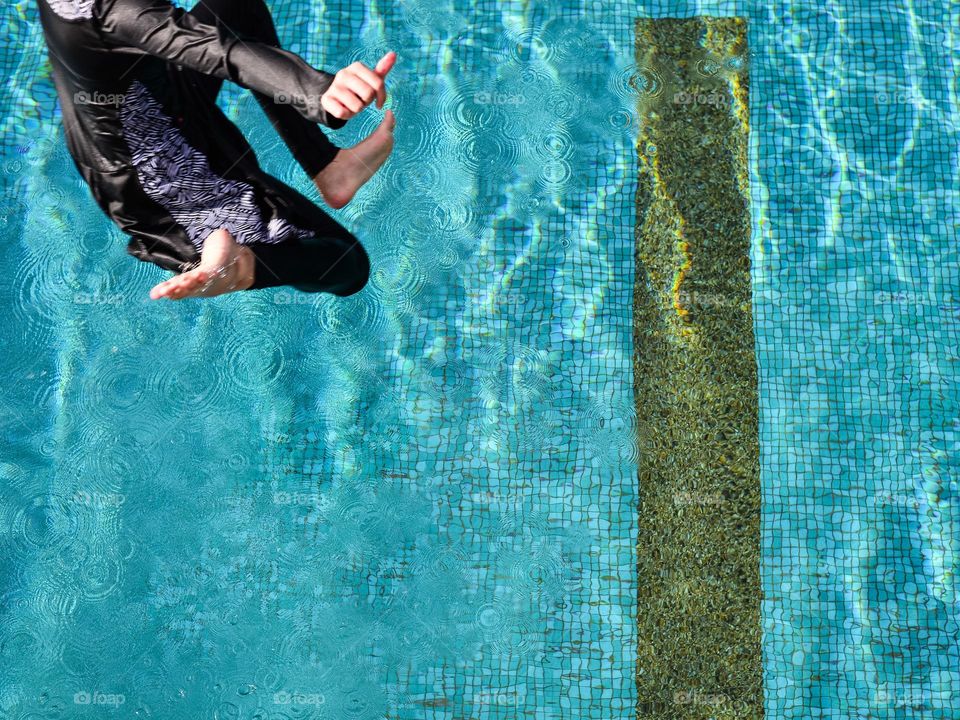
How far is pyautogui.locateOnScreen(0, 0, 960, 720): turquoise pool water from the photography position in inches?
153

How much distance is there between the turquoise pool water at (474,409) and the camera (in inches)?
153

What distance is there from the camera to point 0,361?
4242mm

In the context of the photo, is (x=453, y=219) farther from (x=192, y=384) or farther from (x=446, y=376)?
(x=192, y=384)

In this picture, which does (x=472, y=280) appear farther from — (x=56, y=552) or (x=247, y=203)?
(x=56, y=552)

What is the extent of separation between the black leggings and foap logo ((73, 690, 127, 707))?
76.5 inches

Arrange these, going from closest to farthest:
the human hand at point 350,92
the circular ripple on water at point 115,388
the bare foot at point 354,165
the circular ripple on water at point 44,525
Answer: the human hand at point 350,92 < the bare foot at point 354,165 < the circular ripple on water at point 44,525 < the circular ripple on water at point 115,388

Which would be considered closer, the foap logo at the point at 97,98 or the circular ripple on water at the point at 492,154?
the foap logo at the point at 97,98

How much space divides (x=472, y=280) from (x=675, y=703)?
2.17 m

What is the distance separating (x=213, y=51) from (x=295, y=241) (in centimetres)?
96

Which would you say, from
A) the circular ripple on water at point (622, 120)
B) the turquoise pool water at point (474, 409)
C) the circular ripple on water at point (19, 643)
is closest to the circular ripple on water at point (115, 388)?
the turquoise pool water at point (474, 409)

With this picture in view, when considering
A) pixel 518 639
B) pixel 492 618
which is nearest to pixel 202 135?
pixel 492 618

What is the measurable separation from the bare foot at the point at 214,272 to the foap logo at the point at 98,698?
1.99 metres

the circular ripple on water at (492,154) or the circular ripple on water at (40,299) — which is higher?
the circular ripple on water at (492,154)

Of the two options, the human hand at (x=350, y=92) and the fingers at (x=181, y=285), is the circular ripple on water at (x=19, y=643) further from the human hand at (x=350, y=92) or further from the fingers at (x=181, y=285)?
the human hand at (x=350, y=92)
